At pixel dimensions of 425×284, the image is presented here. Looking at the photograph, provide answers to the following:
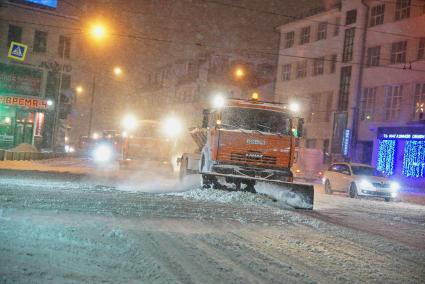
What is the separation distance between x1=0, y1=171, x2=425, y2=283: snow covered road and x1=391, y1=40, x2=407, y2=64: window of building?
28.4 metres

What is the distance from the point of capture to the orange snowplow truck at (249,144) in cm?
1459

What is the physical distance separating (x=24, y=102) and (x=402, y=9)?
30213mm

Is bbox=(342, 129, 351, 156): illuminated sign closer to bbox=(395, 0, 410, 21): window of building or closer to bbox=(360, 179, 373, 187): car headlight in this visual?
bbox=(395, 0, 410, 21): window of building

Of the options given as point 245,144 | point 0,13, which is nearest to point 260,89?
point 0,13

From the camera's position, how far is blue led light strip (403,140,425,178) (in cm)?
3456

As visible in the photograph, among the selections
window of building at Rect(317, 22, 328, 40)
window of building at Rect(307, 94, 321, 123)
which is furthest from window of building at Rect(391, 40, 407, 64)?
window of building at Rect(317, 22, 328, 40)

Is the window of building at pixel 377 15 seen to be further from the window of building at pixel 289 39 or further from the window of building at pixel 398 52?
the window of building at pixel 289 39

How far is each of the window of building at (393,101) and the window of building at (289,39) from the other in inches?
650

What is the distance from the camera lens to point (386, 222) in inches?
481

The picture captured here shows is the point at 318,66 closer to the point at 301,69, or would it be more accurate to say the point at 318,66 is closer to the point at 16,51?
the point at 301,69

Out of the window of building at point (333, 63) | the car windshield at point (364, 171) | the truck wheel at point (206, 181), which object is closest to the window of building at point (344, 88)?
the window of building at point (333, 63)

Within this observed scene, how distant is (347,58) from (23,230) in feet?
134

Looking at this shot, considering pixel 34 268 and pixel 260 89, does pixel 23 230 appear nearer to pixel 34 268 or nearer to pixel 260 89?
pixel 34 268

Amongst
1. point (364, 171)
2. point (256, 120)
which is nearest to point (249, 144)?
point (256, 120)
